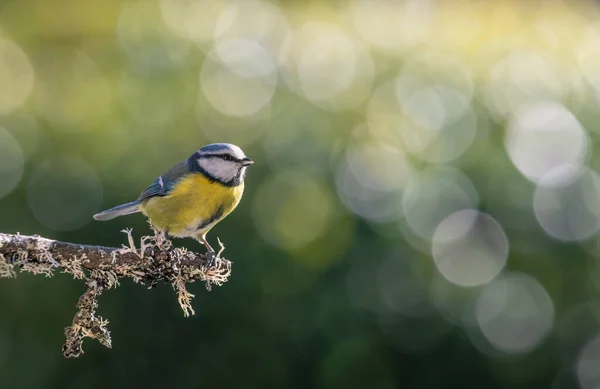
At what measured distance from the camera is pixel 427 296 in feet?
9.20

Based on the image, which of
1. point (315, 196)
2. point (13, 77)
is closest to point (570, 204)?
point (315, 196)

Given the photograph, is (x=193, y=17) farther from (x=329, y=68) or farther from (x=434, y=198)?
(x=434, y=198)

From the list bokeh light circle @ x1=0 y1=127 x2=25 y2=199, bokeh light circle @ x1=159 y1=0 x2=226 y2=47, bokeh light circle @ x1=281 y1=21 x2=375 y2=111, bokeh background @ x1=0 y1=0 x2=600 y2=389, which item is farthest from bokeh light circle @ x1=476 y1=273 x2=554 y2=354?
bokeh light circle @ x1=0 y1=127 x2=25 y2=199

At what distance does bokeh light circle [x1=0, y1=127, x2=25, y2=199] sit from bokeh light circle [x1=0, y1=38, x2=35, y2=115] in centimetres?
14

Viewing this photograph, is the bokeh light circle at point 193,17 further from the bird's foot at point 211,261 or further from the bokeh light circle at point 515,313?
the bird's foot at point 211,261

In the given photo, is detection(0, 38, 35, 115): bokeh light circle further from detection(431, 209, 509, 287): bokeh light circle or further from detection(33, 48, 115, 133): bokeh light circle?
detection(431, 209, 509, 287): bokeh light circle

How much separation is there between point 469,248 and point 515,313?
0.29m

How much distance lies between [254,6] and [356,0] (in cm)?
72

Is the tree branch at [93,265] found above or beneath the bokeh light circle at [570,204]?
above

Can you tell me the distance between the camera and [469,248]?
115 inches

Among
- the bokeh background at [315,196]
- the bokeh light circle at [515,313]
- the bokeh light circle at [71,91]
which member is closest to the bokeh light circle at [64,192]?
the bokeh background at [315,196]

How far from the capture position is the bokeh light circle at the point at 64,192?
266 cm

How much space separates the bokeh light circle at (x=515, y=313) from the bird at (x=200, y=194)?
136cm

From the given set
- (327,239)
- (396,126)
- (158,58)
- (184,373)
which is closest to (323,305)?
(327,239)
